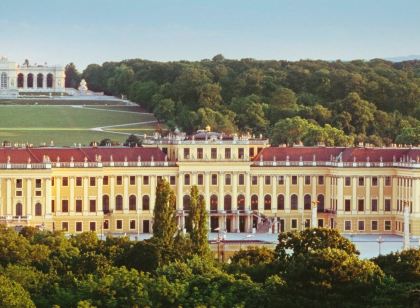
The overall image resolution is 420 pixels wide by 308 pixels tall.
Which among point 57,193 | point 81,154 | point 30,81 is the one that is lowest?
point 57,193

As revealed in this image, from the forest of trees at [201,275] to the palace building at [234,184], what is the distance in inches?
841

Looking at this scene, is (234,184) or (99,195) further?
(234,184)

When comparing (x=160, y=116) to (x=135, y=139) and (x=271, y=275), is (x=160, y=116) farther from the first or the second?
(x=271, y=275)

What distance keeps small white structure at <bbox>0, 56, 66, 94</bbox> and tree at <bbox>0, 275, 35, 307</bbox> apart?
128809 mm

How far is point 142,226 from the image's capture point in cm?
8762

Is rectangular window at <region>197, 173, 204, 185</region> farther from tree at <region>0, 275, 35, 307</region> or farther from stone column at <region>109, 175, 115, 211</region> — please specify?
tree at <region>0, 275, 35, 307</region>

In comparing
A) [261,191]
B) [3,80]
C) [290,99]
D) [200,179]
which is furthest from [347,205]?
[3,80]

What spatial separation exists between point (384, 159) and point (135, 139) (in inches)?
972

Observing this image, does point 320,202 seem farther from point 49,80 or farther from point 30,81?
point 49,80

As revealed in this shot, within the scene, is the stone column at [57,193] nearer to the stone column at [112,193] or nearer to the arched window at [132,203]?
the stone column at [112,193]

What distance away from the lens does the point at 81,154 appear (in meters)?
88.2

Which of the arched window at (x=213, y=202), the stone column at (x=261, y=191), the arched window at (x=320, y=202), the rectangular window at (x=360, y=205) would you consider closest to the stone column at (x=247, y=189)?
the stone column at (x=261, y=191)

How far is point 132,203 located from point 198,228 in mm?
19999

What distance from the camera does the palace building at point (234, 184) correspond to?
86.9 metres
